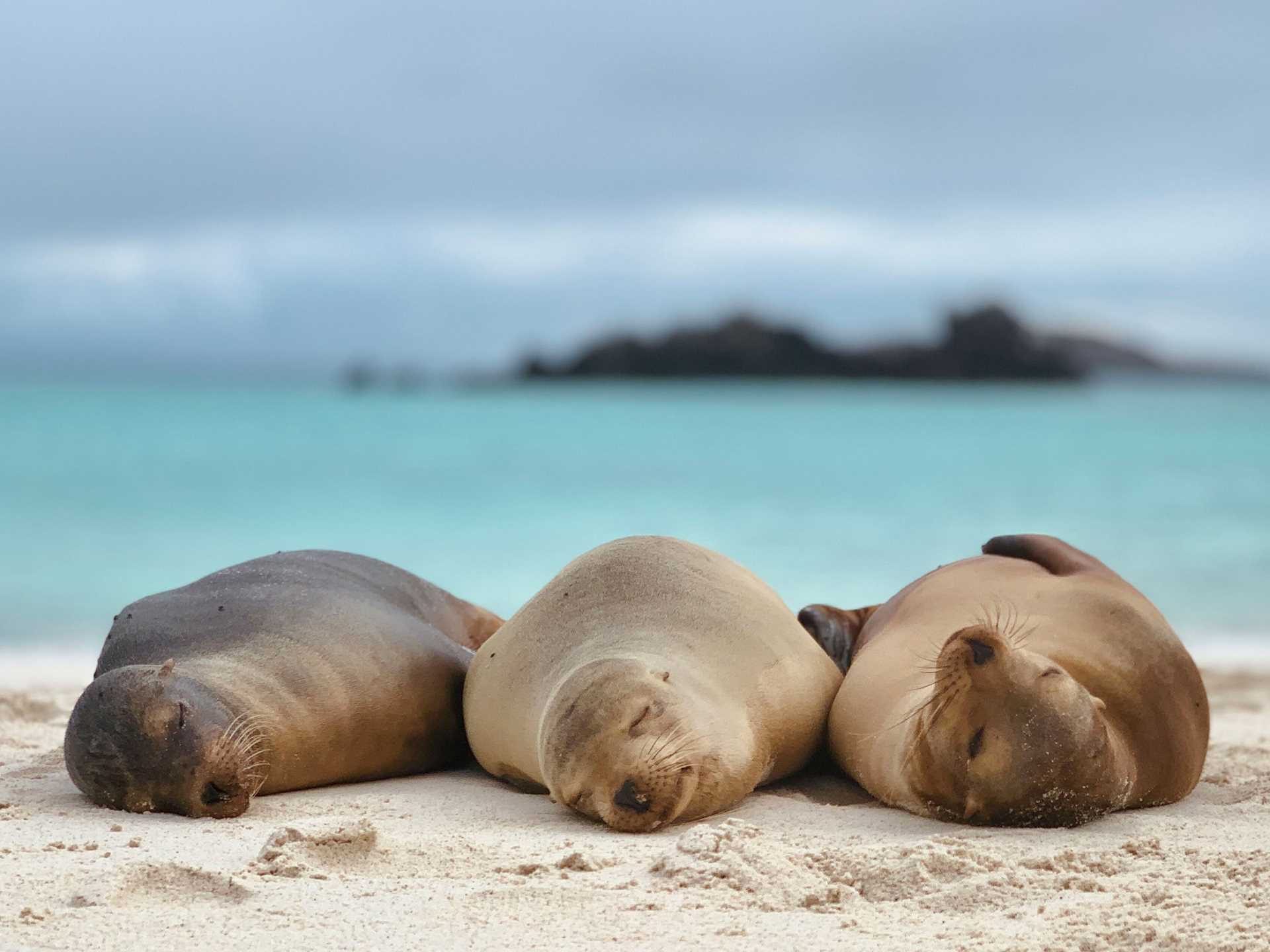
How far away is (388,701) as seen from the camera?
493 cm

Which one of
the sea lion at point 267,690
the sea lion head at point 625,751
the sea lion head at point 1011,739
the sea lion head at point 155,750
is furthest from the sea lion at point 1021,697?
the sea lion head at point 155,750

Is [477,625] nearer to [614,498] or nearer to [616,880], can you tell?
[616,880]

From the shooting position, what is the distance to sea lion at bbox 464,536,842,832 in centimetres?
398

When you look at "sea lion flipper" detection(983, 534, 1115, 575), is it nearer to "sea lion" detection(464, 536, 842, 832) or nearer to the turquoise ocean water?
"sea lion" detection(464, 536, 842, 832)

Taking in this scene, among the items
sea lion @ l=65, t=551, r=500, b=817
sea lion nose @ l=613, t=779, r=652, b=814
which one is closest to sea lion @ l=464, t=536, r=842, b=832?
sea lion nose @ l=613, t=779, r=652, b=814

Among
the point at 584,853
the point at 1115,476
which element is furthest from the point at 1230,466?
the point at 584,853

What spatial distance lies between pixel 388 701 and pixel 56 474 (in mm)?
20323

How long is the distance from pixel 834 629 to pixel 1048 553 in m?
0.90

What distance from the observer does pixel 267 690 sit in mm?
4582

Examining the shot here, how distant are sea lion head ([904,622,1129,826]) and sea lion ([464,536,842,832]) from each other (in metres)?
0.57

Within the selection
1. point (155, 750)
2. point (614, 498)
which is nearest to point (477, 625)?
point (155, 750)

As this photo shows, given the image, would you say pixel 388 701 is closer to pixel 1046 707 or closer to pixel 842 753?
pixel 842 753

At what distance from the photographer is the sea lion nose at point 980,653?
3826 millimetres

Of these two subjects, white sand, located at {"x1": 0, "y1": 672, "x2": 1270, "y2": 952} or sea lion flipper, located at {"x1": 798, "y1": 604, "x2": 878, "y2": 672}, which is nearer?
white sand, located at {"x1": 0, "y1": 672, "x2": 1270, "y2": 952}
